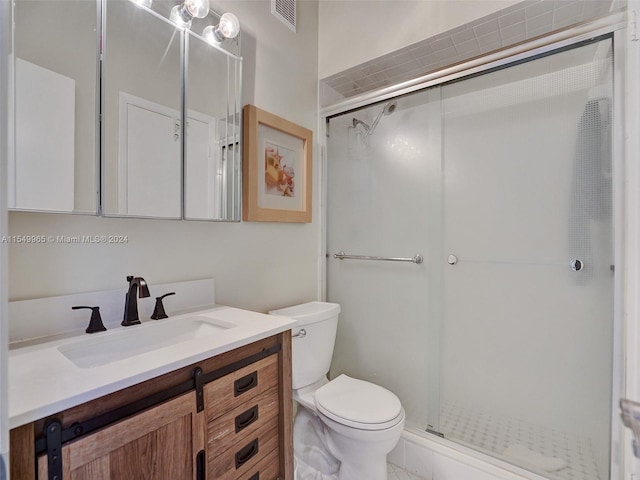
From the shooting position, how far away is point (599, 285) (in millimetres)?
1306

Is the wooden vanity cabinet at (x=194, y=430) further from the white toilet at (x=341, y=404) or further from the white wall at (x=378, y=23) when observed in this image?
the white wall at (x=378, y=23)

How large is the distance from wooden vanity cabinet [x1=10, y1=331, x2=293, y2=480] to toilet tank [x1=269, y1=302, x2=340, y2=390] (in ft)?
1.24

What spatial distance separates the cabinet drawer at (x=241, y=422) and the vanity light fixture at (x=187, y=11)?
4.67ft

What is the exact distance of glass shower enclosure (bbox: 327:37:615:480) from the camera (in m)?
1.33

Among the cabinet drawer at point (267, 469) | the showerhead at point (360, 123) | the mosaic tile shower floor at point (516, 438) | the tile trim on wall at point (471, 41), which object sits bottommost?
the mosaic tile shower floor at point (516, 438)

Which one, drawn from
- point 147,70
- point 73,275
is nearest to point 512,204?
point 147,70

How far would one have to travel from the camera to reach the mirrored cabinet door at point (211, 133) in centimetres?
130

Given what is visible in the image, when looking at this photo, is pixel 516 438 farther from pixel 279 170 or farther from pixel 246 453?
pixel 279 170

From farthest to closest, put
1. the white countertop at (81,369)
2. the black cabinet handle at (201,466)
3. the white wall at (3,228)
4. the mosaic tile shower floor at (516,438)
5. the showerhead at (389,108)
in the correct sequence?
the showerhead at (389,108) → the mosaic tile shower floor at (516,438) → the black cabinet handle at (201,466) → the white countertop at (81,369) → the white wall at (3,228)

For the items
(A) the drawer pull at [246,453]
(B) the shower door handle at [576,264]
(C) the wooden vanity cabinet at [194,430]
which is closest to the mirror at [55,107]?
(C) the wooden vanity cabinet at [194,430]

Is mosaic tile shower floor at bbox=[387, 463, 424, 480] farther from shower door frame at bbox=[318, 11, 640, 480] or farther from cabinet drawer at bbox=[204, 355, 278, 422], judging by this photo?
cabinet drawer at bbox=[204, 355, 278, 422]

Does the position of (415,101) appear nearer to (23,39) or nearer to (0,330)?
(23,39)

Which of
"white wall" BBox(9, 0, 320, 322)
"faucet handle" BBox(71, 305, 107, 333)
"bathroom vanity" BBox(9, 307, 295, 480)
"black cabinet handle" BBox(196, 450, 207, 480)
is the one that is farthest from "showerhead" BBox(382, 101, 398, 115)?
"black cabinet handle" BBox(196, 450, 207, 480)

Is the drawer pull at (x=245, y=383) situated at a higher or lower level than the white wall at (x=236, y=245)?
lower
